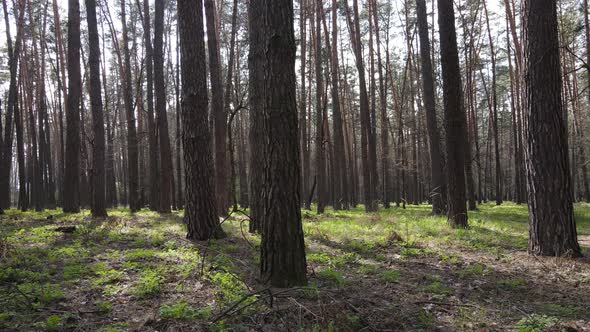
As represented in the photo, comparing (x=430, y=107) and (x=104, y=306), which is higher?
(x=430, y=107)

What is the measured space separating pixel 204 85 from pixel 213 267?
4.11 m

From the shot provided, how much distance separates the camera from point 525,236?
28.0 ft

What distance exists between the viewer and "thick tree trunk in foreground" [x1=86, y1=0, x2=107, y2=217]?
41.4 feet

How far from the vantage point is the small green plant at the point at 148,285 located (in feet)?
14.5

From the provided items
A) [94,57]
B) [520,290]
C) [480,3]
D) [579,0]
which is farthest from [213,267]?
[579,0]

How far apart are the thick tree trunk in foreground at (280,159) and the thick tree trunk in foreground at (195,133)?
11.8ft

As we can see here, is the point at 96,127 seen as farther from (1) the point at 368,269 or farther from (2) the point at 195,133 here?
(1) the point at 368,269

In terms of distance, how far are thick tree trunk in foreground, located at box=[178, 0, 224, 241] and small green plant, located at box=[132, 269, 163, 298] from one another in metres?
2.58

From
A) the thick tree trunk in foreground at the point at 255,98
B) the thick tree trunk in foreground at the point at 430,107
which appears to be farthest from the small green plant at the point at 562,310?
the thick tree trunk in foreground at the point at 430,107

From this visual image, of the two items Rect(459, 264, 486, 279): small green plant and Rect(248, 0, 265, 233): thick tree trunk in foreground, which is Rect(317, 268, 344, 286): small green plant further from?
Rect(248, 0, 265, 233): thick tree trunk in foreground

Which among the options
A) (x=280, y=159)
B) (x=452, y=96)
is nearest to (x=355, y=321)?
(x=280, y=159)

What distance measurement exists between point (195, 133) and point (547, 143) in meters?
6.25

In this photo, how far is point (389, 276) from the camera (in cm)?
530

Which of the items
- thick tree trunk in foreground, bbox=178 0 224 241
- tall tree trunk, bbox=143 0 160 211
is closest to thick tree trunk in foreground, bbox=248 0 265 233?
thick tree trunk in foreground, bbox=178 0 224 241
